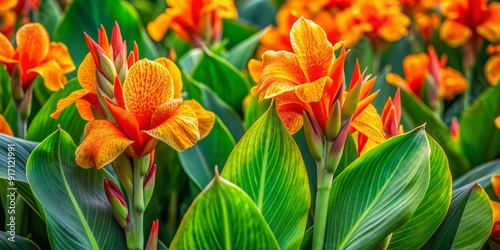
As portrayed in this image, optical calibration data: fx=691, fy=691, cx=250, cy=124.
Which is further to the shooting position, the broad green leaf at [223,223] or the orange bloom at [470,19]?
the orange bloom at [470,19]

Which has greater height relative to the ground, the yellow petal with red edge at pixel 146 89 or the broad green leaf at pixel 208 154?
the yellow petal with red edge at pixel 146 89

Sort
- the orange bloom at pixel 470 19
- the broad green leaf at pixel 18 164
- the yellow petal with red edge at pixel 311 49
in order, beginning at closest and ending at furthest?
the yellow petal with red edge at pixel 311 49
the broad green leaf at pixel 18 164
the orange bloom at pixel 470 19

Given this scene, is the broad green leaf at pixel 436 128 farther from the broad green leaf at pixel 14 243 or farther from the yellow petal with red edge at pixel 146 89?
the broad green leaf at pixel 14 243

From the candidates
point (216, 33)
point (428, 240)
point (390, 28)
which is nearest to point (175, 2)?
point (216, 33)

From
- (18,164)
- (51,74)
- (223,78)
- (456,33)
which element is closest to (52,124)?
(51,74)

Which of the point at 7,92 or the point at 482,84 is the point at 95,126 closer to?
the point at 7,92

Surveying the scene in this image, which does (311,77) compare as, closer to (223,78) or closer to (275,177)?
(275,177)

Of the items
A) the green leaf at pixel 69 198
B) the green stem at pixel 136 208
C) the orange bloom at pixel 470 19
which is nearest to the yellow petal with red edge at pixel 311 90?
the green stem at pixel 136 208
